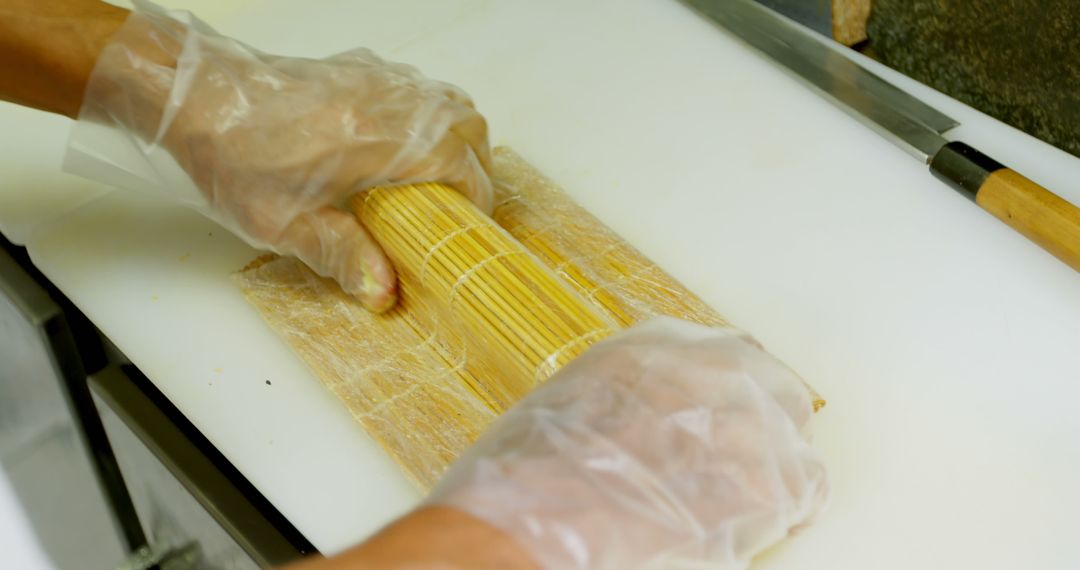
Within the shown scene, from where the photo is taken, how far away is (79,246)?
3.68ft

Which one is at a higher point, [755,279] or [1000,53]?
[1000,53]

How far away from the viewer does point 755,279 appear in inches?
41.6

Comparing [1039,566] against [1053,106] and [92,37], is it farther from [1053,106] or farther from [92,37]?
[92,37]

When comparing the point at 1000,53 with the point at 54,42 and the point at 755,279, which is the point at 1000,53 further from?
the point at 54,42

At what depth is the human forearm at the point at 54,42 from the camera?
1.00m

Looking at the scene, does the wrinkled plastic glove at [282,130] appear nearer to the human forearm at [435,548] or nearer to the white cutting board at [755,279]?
the white cutting board at [755,279]

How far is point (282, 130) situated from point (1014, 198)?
705 millimetres

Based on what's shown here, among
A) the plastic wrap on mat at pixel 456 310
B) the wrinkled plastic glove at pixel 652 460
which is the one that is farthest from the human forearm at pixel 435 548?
the plastic wrap on mat at pixel 456 310

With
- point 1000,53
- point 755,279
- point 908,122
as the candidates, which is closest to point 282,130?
point 755,279

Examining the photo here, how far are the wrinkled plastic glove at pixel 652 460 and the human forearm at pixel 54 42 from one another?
57cm

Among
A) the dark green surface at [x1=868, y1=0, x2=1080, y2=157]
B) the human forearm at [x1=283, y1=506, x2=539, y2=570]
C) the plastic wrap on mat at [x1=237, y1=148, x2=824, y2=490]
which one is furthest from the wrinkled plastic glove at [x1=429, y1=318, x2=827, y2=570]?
the dark green surface at [x1=868, y1=0, x2=1080, y2=157]

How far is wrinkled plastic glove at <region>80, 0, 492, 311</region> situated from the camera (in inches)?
38.6

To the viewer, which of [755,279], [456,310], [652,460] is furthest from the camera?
[755,279]

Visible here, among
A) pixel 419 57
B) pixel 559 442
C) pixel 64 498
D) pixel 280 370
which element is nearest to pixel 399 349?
pixel 280 370
